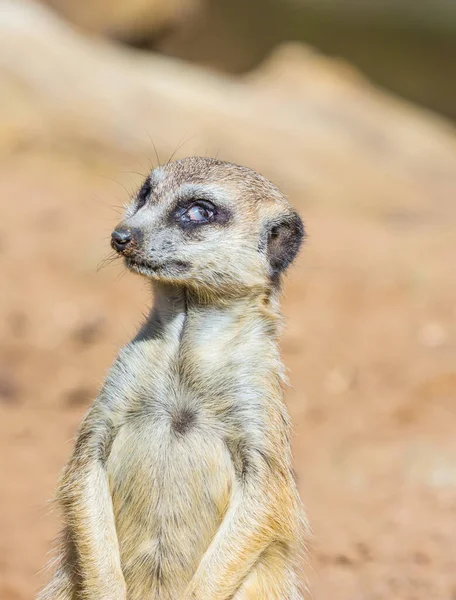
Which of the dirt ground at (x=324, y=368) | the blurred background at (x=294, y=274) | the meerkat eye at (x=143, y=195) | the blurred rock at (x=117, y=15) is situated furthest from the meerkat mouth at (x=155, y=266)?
the blurred rock at (x=117, y=15)

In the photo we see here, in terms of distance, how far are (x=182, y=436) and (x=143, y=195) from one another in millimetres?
737

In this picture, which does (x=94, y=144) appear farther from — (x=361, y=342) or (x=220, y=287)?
(x=220, y=287)

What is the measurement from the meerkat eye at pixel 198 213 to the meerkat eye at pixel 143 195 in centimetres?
16

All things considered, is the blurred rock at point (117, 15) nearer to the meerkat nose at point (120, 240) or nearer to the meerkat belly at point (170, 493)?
the meerkat nose at point (120, 240)

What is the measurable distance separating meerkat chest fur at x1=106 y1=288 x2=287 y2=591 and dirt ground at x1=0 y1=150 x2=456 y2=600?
0.90 m

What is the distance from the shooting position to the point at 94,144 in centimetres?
814

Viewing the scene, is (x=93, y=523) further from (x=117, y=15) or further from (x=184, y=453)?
(x=117, y=15)

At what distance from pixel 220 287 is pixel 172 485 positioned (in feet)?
1.82

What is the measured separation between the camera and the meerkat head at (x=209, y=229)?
272 centimetres

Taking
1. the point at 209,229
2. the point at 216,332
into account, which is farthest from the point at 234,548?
the point at 209,229

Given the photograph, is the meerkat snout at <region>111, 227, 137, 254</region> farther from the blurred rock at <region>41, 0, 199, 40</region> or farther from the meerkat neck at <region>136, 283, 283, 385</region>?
the blurred rock at <region>41, 0, 199, 40</region>

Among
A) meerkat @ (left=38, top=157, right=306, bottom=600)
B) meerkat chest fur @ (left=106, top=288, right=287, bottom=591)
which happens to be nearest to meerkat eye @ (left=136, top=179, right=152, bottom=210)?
meerkat @ (left=38, top=157, right=306, bottom=600)

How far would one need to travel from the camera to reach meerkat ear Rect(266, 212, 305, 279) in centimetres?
300

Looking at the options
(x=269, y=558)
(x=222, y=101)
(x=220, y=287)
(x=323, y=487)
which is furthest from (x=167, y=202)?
(x=222, y=101)
